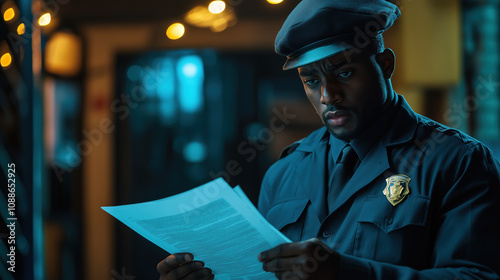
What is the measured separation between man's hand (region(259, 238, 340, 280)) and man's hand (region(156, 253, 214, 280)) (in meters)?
0.16

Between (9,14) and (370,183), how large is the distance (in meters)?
2.06

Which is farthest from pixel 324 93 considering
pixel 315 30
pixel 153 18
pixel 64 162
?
pixel 64 162

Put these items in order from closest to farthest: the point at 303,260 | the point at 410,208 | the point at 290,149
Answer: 1. the point at 303,260
2. the point at 410,208
3. the point at 290,149

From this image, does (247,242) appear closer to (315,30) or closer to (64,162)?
(315,30)

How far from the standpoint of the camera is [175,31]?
8.79ft

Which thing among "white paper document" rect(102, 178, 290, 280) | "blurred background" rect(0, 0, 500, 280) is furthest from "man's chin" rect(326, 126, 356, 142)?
"blurred background" rect(0, 0, 500, 280)

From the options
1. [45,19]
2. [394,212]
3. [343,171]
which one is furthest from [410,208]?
[45,19]

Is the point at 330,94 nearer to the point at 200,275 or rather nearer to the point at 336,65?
the point at 336,65

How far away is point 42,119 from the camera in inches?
108

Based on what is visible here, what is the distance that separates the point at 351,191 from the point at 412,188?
0.11m

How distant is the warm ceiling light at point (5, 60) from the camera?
2.37m

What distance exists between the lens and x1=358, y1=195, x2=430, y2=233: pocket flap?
2.67ft

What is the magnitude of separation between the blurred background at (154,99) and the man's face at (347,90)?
1525 millimetres

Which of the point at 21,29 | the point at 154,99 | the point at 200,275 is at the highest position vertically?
the point at 21,29
